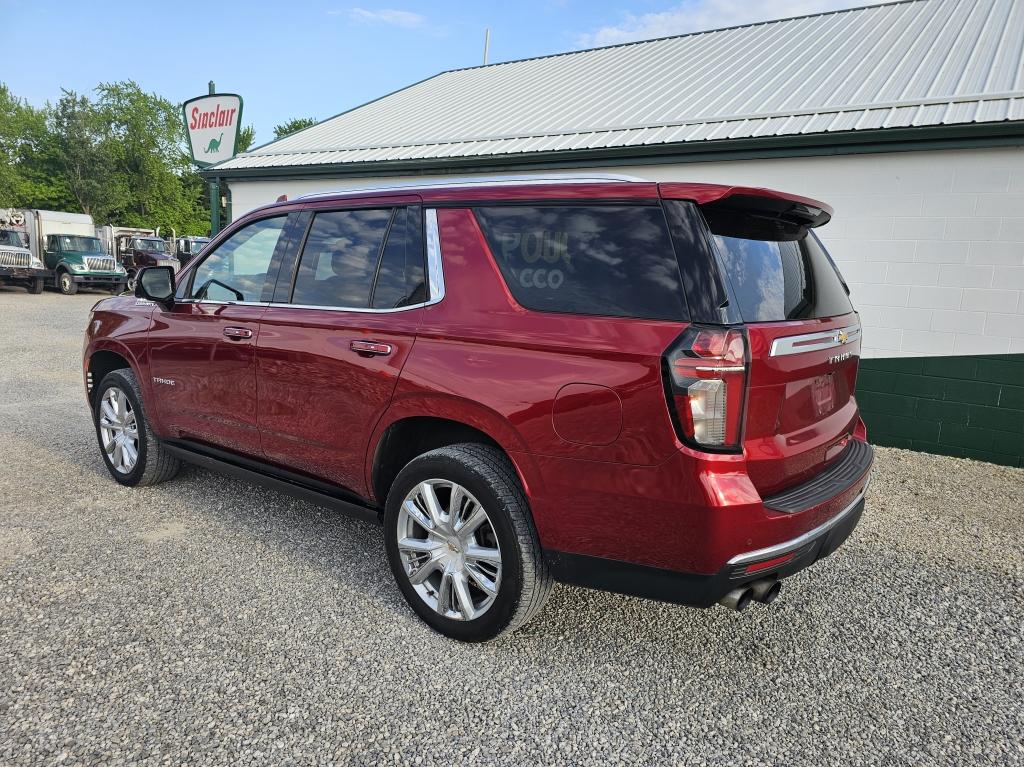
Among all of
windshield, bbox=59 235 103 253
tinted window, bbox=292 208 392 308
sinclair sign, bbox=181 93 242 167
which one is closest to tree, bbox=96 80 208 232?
windshield, bbox=59 235 103 253

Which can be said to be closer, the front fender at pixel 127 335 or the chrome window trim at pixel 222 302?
the chrome window trim at pixel 222 302

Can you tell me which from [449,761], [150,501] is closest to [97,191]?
[150,501]

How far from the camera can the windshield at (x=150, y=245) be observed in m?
28.3

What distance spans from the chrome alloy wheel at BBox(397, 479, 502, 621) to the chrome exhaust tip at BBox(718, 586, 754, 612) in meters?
0.84

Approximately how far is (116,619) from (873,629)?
3.32 metres

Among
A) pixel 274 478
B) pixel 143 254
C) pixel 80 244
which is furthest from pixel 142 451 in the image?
pixel 143 254

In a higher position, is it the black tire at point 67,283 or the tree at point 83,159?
the tree at point 83,159

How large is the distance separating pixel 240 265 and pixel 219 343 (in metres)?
0.47

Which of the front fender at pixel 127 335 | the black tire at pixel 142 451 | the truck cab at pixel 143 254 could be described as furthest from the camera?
the truck cab at pixel 143 254

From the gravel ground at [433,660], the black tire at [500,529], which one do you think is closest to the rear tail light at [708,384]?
the black tire at [500,529]

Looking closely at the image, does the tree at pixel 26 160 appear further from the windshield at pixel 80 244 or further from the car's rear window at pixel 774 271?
the car's rear window at pixel 774 271

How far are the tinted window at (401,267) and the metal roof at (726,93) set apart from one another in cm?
466

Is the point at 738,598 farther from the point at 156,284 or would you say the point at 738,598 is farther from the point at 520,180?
the point at 156,284

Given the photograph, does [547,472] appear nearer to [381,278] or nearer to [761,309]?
[761,309]
